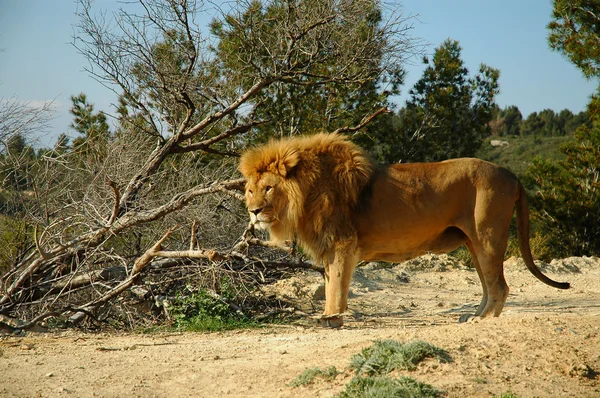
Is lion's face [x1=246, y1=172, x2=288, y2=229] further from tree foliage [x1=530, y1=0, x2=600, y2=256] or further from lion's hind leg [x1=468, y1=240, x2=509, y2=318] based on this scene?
tree foliage [x1=530, y1=0, x2=600, y2=256]

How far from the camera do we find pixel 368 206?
805 centimetres

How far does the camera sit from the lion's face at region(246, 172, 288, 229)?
26.2 ft

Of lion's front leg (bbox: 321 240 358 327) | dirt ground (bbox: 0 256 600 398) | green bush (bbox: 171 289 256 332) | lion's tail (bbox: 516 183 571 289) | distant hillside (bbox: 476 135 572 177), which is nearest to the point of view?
dirt ground (bbox: 0 256 600 398)

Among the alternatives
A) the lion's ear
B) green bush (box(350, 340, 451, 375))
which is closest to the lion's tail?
the lion's ear

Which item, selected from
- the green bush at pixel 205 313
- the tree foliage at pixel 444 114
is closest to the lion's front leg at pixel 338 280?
the green bush at pixel 205 313

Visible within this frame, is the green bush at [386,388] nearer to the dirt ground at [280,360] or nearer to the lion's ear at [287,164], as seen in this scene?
the dirt ground at [280,360]

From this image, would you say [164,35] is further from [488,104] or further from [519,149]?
[519,149]

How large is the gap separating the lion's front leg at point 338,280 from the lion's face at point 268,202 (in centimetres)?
85

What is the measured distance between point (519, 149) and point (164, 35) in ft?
132

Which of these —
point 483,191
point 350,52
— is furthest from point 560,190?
point 483,191

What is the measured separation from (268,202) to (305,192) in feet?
1.53

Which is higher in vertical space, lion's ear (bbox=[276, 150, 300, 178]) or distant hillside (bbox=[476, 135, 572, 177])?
distant hillside (bbox=[476, 135, 572, 177])

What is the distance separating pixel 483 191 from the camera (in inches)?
311

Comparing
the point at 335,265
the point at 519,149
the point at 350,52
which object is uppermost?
the point at 519,149
